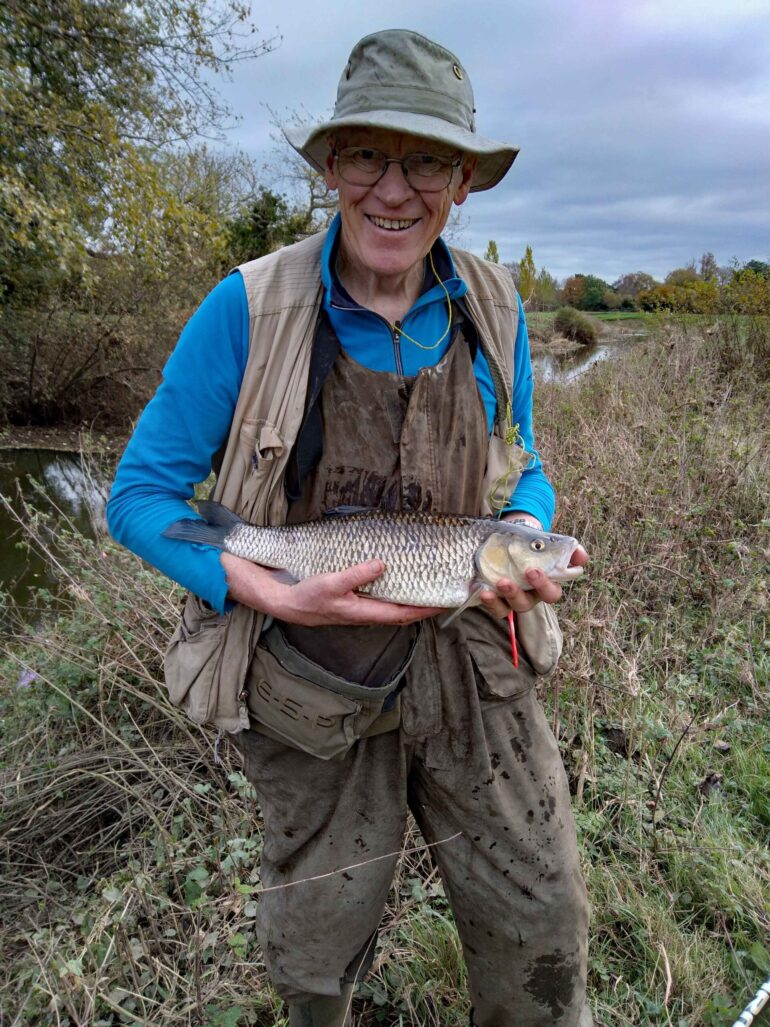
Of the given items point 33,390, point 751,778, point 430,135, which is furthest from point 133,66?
point 751,778

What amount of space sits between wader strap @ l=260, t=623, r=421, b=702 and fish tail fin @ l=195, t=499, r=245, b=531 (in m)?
0.29

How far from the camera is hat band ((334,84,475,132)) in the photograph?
1.67 meters

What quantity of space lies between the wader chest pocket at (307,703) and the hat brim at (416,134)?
1.28 metres

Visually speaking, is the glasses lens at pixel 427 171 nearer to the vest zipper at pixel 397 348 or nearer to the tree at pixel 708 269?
the vest zipper at pixel 397 348

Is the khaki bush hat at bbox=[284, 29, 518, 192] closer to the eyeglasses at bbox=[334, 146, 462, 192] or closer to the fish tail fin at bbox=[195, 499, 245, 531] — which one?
the eyeglasses at bbox=[334, 146, 462, 192]

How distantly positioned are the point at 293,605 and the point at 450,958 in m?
1.58

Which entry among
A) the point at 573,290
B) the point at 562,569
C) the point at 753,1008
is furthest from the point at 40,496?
the point at 573,290

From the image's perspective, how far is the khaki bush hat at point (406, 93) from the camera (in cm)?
164

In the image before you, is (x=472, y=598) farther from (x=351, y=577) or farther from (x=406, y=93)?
(x=406, y=93)

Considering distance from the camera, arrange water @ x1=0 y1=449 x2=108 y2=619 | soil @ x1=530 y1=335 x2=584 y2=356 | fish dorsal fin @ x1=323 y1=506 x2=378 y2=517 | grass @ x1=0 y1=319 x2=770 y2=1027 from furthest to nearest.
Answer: soil @ x1=530 y1=335 x2=584 y2=356 → water @ x1=0 y1=449 x2=108 y2=619 → grass @ x1=0 y1=319 x2=770 y2=1027 → fish dorsal fin @ x1=323 y1=506 x2=378 y2=517

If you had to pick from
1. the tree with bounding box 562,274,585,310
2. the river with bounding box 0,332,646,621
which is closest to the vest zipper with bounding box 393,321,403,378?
the river with bounding box 0,332,646,621

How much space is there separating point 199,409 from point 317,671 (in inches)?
28.8

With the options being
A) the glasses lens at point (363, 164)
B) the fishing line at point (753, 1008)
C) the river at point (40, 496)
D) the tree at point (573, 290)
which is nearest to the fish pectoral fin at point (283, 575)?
the glasses lens at point (363, 164)

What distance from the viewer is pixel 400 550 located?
71.2 inches
